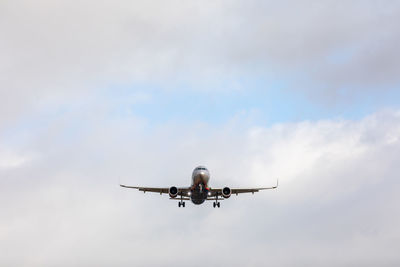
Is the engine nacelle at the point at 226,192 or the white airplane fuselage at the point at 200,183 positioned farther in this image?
the engine nacelle at the point at 226,192

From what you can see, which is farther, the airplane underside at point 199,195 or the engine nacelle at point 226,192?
the engine nacelle at point 226,192

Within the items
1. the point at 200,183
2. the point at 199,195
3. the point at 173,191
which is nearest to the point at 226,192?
the point at 199,195

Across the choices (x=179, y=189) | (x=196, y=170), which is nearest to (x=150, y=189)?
(x=179, y=189)

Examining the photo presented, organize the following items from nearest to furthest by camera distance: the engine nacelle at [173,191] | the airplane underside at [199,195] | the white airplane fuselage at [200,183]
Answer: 1. the white airplane fuselage at [200,183]
2. the airplane underside at [199,195]
3. the engine nacelle at [173,191]

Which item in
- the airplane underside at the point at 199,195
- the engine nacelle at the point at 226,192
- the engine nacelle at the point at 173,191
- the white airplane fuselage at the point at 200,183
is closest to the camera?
the white airplane fuselage at the point at 200,183

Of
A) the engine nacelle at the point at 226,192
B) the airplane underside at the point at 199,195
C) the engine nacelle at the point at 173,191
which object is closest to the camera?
the airplane underside at the point at 199,195

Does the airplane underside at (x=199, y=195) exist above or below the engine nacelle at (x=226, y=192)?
below

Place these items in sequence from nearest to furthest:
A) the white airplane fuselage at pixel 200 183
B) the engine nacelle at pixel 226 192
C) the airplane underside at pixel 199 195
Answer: the white airplane fuselage at pixel 200 183 < the airplane underside at pixel 199 195 < the engine nacelle at pixel 226 192

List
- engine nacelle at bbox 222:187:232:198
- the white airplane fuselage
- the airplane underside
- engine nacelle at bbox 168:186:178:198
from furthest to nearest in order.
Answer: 1. engine nacelle at bbox 222:187:232:198
2. engine nacelle at bbox 168:186:178:198
3. the airplane underside
4. the white airplane fuselage

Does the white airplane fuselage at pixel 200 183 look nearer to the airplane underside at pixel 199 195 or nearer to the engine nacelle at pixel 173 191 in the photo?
the airplane underside at pixel 199 195

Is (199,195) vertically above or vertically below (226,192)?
below

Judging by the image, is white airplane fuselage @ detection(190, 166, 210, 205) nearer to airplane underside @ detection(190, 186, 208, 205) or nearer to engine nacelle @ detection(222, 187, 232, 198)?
airplane underside @ detection(190, 186, 208, 205)

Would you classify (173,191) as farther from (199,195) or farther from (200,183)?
(200,183)

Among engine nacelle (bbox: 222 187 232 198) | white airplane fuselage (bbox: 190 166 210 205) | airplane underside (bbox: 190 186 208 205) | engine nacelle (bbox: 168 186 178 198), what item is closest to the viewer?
white airplane fuselage (bbox: 190 166 210 205)
